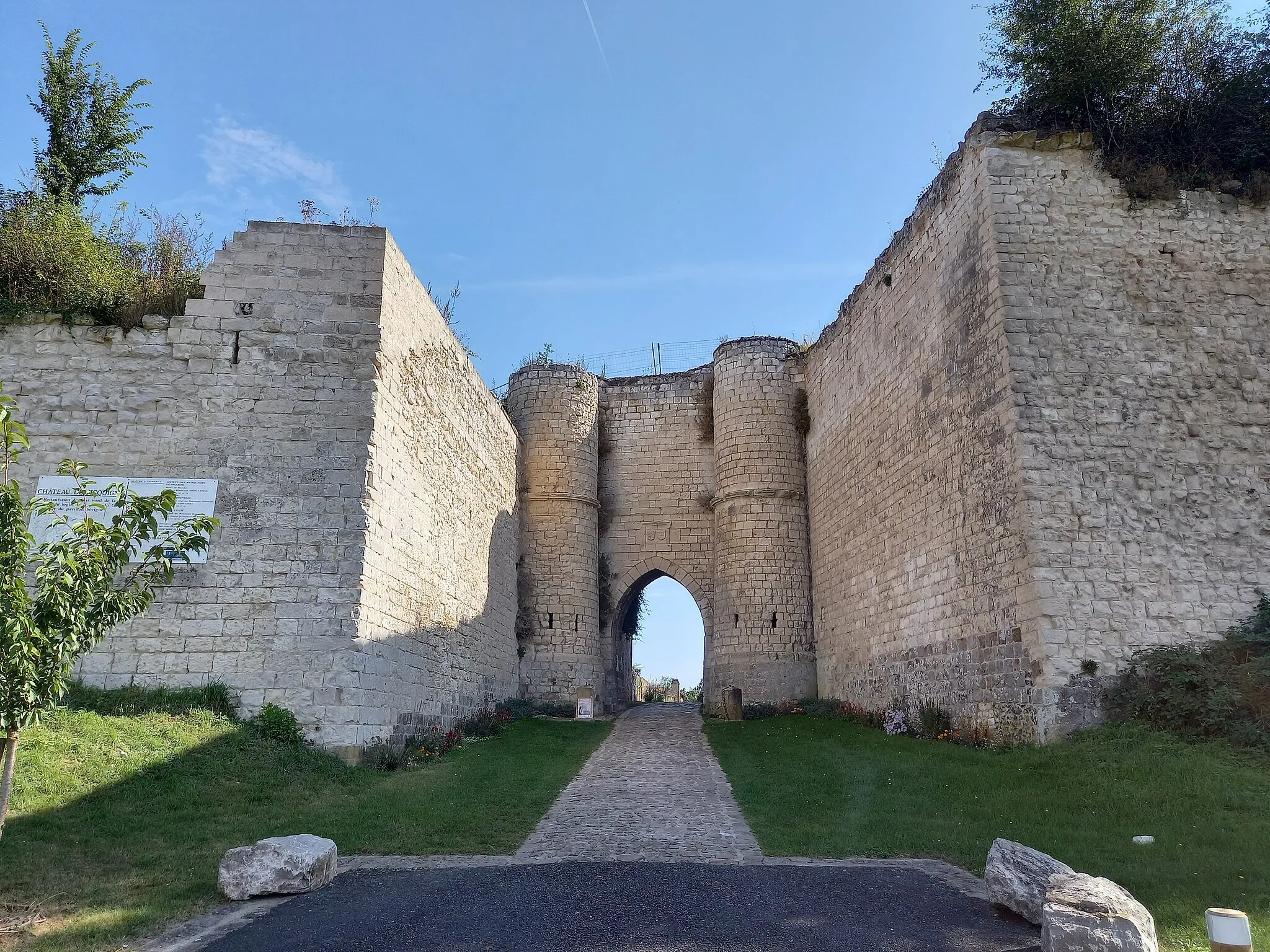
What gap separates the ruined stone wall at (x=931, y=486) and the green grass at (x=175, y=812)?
5.31m

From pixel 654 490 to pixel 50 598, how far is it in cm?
1579

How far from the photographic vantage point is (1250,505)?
31.9 feet

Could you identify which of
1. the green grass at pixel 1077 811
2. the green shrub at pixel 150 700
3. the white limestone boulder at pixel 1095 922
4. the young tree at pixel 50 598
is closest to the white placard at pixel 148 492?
the green shrub at pixel 150 700

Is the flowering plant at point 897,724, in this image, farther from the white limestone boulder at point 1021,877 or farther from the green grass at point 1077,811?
the white limestone boulder at point 1021,877

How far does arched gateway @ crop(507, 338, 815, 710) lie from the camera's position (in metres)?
17.5

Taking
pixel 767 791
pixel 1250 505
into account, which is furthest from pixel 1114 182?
pixel 767 791

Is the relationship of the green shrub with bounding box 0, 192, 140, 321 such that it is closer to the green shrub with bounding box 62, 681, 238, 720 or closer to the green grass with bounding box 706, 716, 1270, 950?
the green shrub with bounding box 62, 681, 238, 720

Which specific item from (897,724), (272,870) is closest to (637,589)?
(897,724)

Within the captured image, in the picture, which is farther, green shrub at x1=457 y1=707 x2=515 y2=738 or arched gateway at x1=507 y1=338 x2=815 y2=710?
arched gateway at x1=507 y1=338 x2=815 y2=710

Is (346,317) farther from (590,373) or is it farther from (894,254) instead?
(590,373)

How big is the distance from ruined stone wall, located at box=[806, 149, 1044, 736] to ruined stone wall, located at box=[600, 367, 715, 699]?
12.1 ft

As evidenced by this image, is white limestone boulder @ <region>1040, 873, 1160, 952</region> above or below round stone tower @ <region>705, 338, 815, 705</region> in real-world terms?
below

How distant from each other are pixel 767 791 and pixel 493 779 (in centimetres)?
297

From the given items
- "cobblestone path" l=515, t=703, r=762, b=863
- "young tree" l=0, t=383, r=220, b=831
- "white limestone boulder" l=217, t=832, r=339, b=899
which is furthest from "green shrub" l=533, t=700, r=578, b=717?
"young tree" l=0, t=383, r=220, b=831
